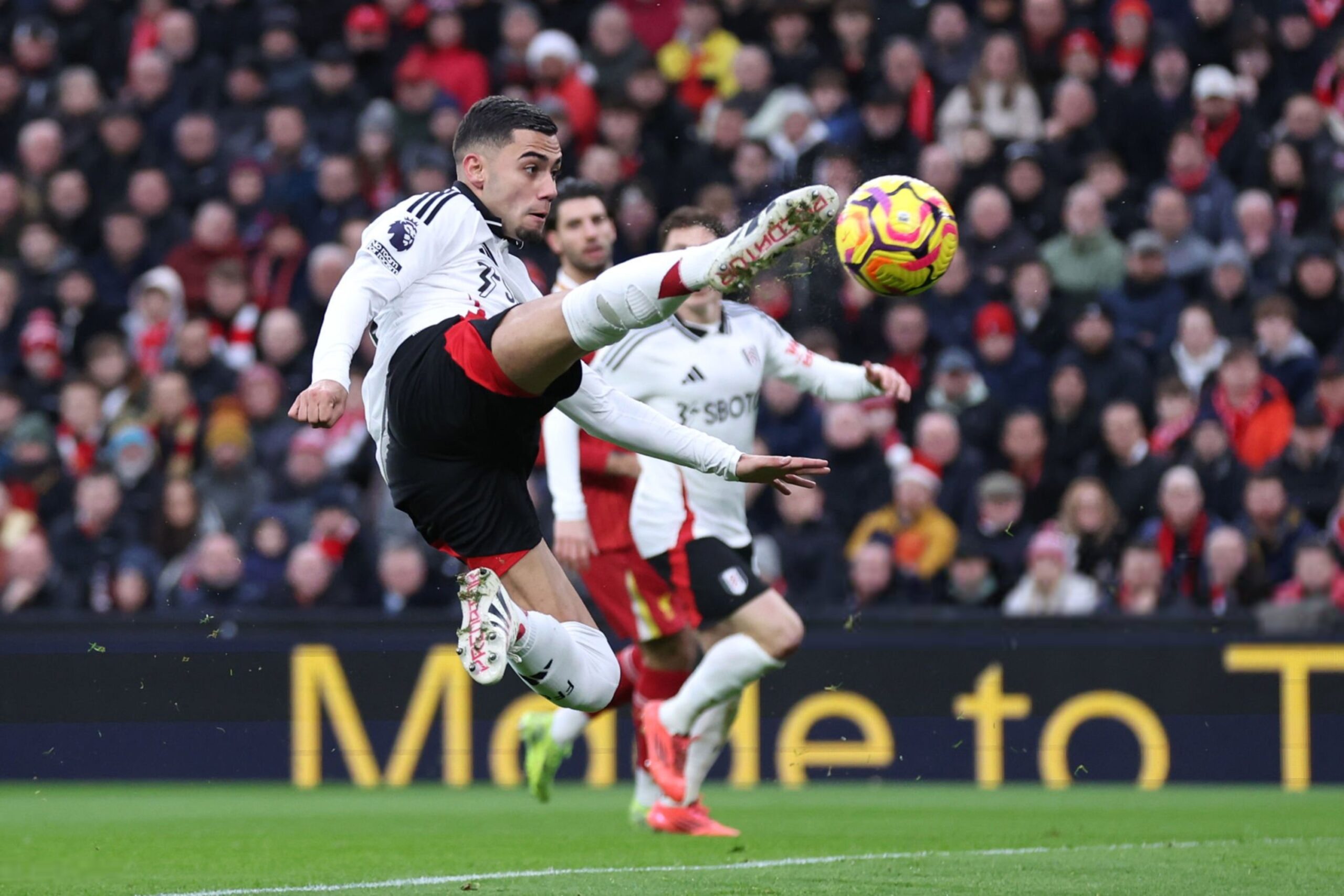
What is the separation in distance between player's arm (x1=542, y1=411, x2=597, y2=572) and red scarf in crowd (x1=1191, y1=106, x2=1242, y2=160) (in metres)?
5.84

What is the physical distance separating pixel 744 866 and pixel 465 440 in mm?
1923

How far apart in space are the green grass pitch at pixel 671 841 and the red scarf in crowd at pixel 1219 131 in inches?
165

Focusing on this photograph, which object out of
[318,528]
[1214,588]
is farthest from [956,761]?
[318,528]

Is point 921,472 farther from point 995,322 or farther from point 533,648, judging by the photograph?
point 533,648

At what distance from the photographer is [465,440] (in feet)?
20.0

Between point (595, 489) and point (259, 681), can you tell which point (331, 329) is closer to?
point (595, 489)

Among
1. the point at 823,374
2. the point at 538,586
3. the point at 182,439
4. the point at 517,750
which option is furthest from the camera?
the point at 182,439

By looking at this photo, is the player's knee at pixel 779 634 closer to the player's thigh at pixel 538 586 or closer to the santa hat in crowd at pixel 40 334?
the player's thigh at pixel 538 586

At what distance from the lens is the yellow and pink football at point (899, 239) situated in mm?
6168

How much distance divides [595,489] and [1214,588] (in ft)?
13.1

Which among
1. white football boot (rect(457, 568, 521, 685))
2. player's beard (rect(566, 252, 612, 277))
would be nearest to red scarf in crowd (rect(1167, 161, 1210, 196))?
player's beard (rect(566, 252, 612, 277))

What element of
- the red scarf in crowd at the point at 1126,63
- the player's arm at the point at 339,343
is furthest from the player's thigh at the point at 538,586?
the red scarf in crowd at the point at 1126,63

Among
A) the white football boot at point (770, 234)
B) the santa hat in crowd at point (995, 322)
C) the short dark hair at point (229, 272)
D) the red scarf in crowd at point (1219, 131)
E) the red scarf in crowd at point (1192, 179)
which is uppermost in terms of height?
the red scarf in crowd at point (1219, 131)

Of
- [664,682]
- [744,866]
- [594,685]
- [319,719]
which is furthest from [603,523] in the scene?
[319,719]
